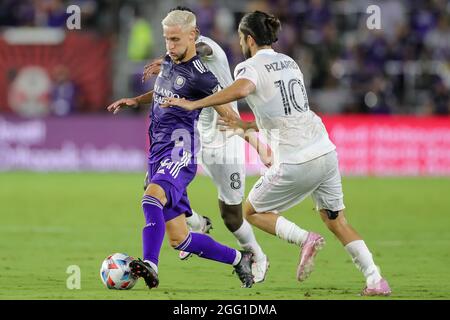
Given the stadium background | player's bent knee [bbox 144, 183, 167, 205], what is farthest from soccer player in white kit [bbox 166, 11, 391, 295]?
the stadium background

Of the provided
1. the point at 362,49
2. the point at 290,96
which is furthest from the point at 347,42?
the point at 290,96

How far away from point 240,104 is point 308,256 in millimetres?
15305

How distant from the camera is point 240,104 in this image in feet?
78.7

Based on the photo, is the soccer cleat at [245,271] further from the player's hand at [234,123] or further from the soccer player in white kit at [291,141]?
the player's hand at [234,123]

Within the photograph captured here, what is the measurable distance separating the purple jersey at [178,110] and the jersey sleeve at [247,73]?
0.48 meters

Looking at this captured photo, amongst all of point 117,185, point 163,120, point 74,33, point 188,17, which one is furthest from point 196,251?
point 74,33

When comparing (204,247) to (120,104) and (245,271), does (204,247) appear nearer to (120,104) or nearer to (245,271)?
(245,271)

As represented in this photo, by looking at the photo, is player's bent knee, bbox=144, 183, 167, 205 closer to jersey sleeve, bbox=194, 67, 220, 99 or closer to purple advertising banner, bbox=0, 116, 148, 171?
jersey sleeve, bbox=194, 67, 220, 99

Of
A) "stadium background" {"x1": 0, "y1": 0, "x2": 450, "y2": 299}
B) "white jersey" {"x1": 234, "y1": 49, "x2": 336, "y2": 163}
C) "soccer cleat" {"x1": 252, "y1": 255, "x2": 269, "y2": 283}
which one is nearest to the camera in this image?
"white jersey" {"x1": 234, "y1": 49, "x2": 336, "y2": 163}

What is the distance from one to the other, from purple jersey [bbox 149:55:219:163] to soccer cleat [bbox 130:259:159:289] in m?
0.99

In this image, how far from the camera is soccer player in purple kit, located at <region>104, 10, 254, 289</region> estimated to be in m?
8.91

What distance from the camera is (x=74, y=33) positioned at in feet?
78.8

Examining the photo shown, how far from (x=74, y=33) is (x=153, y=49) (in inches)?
76.9

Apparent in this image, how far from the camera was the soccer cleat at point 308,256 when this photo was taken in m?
8.78
